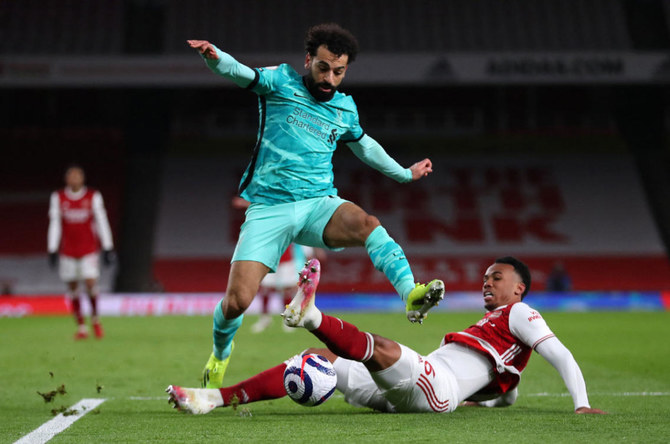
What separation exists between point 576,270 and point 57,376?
17.4 meters

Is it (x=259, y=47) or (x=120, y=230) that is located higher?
(x=259, y=47)

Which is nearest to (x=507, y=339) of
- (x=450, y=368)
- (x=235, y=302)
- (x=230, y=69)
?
(x=450, y=368)

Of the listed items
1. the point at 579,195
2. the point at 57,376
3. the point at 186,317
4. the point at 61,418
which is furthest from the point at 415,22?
the point at 61,418

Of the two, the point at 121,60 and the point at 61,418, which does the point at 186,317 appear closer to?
the point at 121,60

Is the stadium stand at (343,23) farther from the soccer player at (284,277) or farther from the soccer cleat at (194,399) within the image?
the soccer cleat at (194,399)

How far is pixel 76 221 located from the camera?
11047 mm

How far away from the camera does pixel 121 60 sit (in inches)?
781

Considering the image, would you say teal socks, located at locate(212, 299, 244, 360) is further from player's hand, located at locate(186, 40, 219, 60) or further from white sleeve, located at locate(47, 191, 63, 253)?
white sleeve, located at locate(47, 191, 63, 253)

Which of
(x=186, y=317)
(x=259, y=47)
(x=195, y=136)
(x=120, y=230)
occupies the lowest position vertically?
(x=186, y=317)

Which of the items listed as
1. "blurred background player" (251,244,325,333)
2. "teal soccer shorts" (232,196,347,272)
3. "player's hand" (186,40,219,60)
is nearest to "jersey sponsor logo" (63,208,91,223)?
"blurred background player" (251,244,325,333)

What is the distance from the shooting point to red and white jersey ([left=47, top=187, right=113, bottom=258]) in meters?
11.0

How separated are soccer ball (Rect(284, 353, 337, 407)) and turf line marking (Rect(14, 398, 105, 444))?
113cm

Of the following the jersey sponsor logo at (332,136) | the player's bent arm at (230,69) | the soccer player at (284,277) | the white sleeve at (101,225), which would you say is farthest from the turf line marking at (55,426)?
the soccer player at (284,277)

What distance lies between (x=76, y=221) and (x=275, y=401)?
628 cm
